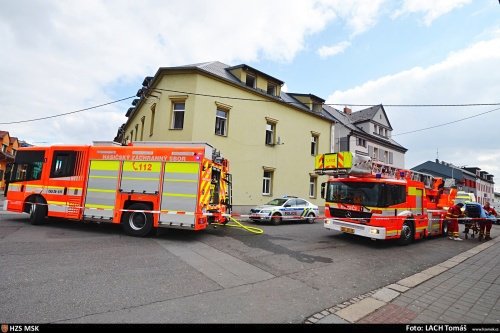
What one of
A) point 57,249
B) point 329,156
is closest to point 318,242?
point 329,156

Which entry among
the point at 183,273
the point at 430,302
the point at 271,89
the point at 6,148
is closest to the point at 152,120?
the point at 271,89

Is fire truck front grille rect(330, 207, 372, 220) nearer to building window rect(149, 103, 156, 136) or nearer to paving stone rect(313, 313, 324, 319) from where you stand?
paving stone rect(313, 313, 324, 319)

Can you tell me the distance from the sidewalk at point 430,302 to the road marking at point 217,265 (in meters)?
1.76

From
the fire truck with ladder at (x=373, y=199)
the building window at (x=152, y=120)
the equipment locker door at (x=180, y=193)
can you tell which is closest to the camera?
the equipment locker door at (x=180, y=193)

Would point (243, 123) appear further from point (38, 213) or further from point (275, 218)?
point (38, 213)

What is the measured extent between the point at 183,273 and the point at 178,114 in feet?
41.9

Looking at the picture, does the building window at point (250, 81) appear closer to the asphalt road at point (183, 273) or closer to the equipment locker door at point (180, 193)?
the equipment locker door at point (180, 193)

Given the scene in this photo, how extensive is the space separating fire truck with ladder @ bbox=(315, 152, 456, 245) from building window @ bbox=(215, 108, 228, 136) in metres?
8.32

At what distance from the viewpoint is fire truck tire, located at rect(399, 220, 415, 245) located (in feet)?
31.9

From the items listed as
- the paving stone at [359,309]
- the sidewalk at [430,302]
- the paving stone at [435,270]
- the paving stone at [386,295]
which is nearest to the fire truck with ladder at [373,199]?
the paving stone at [435,270]

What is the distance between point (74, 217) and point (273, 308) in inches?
327

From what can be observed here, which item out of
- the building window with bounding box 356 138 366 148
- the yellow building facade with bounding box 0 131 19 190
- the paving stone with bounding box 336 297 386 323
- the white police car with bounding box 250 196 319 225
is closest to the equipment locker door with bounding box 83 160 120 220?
the white police car with bounding box 250 196 319 225

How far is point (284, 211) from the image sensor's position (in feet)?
45.9

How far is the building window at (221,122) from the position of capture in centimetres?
1723
